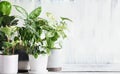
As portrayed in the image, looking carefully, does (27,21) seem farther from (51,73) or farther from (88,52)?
(88,52)

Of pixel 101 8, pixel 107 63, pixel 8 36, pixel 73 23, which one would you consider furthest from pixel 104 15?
pixel 8 36

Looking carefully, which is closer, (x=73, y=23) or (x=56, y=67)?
(x=56, y=67)

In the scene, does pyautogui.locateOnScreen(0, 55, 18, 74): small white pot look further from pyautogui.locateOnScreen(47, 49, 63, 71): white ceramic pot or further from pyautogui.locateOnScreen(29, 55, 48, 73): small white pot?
pyautogui.locateOnScreen(47, 49, 63, 71): white ceramic pot

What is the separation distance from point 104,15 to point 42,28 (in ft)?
1.81

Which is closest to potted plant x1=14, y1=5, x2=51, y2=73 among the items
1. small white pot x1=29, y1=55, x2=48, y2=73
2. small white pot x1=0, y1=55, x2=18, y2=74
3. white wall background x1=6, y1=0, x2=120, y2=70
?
small white pot x1=29, y1=55, x2=48, y2=73

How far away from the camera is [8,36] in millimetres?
1474

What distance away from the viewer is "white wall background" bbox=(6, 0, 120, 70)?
5.99ft

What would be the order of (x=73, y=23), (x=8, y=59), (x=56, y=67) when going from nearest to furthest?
(x=8, y=59) < (x=56, y=67) < (x=73, y=23)

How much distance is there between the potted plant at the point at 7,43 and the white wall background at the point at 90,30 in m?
0.43

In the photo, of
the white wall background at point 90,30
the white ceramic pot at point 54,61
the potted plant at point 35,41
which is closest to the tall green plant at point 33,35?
the potted plant at point 35,41

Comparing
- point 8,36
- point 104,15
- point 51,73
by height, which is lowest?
point 51,73

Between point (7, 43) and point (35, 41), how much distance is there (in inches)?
6.6

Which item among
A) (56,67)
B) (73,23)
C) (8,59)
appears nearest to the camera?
(8,59)

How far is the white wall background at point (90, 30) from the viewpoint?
71.9 inches
